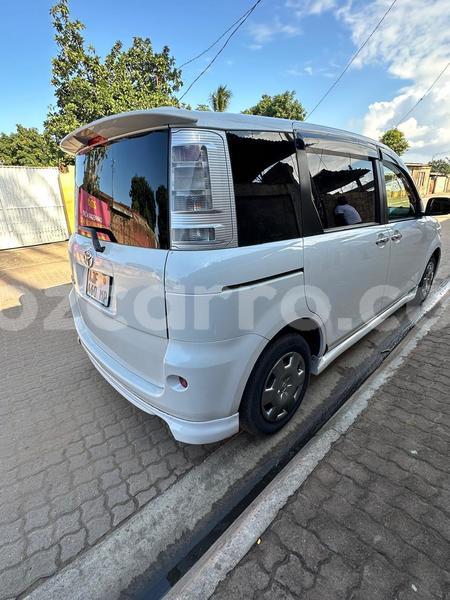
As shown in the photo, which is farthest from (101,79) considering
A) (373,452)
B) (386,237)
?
(373,452)

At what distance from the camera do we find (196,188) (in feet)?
4.90

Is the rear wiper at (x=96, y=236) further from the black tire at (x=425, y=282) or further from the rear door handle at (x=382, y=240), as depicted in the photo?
the black tire at (x=425, y=282)

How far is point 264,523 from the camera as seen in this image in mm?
1642

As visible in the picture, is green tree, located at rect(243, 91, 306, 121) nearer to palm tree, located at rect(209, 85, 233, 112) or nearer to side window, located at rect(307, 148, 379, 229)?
palm tree, located at rect(209, 85, 233, 112)

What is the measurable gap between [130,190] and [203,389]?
1.14 metres

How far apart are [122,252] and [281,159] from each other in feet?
3.52

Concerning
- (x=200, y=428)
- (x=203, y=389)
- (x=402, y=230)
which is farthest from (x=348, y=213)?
(x=200, y=428)

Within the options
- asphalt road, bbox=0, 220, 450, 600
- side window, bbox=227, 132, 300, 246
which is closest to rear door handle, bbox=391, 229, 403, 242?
asphalt road, bbox=0, 220, 450, 600

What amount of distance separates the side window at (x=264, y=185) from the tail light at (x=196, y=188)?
112 mm

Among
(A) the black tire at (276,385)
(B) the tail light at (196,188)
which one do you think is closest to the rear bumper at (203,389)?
(A) the black tire at (276,385)

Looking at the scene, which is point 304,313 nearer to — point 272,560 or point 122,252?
point 122,252

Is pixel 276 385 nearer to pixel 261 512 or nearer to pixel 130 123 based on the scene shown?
pixel 261 512

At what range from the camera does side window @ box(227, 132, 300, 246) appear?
1614 mm

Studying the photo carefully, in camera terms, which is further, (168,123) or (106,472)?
(106,472)
